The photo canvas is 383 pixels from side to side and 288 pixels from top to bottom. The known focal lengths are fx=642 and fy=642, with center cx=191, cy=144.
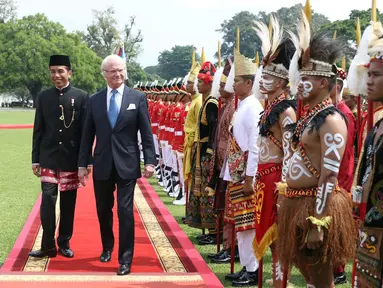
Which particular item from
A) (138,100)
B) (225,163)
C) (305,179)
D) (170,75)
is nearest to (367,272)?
(305,179)

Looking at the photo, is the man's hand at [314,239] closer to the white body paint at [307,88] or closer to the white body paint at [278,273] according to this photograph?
the white body paint at [307,88]

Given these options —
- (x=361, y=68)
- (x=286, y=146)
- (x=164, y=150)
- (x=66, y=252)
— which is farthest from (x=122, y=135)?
(x=164, y=150)

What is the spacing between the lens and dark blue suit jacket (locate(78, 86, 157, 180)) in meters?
6.35

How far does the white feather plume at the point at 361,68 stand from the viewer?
4.44 metres

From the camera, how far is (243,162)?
5.92 m

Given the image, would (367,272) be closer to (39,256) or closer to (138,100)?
(138,100)

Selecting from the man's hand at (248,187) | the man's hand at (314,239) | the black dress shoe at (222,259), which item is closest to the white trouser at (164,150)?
the black dress shoe at (222,259)

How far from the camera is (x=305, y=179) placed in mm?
4211

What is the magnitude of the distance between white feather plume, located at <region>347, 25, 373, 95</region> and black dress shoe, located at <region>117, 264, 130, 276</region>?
2.78 m

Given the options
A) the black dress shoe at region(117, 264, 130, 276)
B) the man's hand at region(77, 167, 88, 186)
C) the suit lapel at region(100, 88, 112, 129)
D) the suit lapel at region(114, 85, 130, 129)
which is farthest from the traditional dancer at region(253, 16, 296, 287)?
the man's hand at region(77, 167, 88, 186)

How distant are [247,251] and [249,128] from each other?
1150mm

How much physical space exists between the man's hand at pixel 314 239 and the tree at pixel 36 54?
68.0 metres

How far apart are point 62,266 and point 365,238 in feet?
12.4

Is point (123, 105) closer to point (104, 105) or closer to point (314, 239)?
point (104, 105)
